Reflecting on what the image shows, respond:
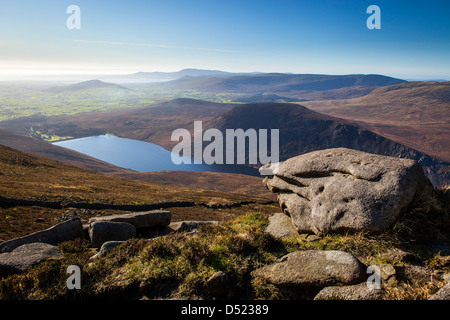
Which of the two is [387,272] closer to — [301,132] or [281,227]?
[281,227]

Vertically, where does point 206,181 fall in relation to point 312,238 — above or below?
below

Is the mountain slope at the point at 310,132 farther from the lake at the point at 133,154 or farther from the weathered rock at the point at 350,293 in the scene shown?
the weathered rock at the point at 350,293

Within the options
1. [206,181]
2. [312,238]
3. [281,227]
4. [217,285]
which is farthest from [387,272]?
[206,181]

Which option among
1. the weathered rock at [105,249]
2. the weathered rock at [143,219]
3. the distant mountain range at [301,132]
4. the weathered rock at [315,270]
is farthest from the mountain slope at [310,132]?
the weathered rock at [315,270]

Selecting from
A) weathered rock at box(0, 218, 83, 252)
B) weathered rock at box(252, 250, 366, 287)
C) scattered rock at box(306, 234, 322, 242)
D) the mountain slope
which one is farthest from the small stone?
the mountain slope

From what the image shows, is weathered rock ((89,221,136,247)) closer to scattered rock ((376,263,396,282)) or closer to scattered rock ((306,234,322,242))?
scattered rock ((306,234,322,242))
